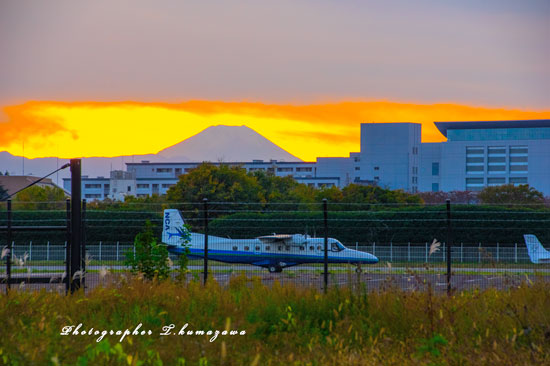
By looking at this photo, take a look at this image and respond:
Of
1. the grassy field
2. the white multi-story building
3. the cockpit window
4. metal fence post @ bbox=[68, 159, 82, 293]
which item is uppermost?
the white multi-story building

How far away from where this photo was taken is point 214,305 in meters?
9.50

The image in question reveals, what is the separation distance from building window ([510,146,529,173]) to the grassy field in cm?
12310

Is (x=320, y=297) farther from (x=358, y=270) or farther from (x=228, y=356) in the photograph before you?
(x=228, y=356)

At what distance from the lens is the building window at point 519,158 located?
125875 mm

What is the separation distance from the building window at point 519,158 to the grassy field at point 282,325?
404ft

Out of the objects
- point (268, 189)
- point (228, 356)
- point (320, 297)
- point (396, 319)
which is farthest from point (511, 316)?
point (268, 189)

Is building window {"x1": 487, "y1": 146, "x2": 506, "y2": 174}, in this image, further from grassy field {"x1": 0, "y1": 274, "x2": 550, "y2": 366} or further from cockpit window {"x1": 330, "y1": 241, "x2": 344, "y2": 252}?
grassy field {"x1": 0, "y1": 274, "x2": 550, "y2": 366}

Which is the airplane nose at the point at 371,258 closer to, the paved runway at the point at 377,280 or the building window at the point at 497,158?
the paved runway at the point at 377,280

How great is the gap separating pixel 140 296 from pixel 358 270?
3.17 metres

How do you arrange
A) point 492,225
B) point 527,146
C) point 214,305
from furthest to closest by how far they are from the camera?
point 527,146 → point 492,225 → point 214,305

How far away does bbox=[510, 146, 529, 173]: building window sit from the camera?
12588 cm

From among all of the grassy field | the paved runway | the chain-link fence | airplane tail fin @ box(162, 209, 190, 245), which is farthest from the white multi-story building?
the grassy field

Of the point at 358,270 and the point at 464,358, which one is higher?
the point at 358,270

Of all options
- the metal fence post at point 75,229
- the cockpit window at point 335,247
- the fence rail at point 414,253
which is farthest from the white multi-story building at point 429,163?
the metal fence post at point 75,229
